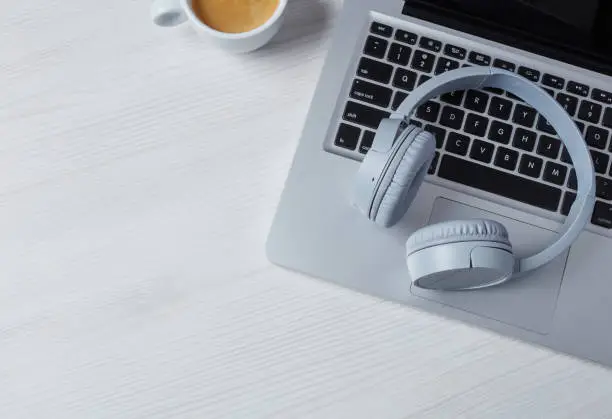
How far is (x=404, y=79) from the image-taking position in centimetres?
62

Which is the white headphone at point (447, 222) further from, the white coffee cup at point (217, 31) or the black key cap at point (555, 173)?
the white coffee cup at point (217, 31)

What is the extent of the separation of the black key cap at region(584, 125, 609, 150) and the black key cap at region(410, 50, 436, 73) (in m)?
0.13

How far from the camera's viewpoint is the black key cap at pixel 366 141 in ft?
1.98

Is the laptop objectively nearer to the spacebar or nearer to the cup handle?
the spacebar

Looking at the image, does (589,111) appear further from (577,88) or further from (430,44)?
(430,44)

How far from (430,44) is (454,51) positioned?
19 millimetres

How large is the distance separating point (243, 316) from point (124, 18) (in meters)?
0.25

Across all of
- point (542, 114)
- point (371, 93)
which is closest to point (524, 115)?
point (542, 114)

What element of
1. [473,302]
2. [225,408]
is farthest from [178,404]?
[473,302]

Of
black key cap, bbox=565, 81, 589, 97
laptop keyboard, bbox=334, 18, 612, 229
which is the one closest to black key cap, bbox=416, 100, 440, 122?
laptop keyboard, bbox=334, 18, 612, 229

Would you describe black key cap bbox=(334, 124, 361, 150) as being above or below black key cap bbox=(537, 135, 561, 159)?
below

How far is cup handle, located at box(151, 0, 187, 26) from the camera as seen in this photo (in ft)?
1.99

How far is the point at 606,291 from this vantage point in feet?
1.94

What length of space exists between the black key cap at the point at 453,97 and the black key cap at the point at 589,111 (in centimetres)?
9
